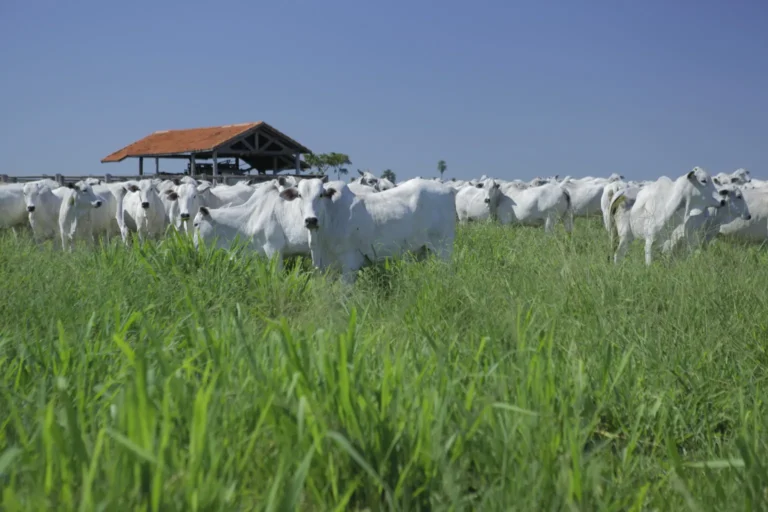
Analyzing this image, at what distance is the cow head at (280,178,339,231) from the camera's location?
26.1 ft

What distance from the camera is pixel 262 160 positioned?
39.4 meters

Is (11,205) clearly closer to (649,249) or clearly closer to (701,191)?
(649,249)

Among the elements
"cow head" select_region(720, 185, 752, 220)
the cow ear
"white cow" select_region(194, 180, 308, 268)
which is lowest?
"white cow" select_region(194, 180, 308, 268)

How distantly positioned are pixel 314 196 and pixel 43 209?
936 cm

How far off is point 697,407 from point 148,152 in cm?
3646

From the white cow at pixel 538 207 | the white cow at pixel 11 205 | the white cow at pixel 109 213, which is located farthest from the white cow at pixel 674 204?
the white cow at pixel 11 205

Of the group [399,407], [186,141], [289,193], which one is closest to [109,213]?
[289,193]

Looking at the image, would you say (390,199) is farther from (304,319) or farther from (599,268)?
(304,319)

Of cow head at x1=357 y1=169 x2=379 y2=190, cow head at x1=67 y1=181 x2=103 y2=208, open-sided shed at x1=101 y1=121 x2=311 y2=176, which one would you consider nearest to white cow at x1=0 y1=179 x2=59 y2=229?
cow head at x1=67 y1=181 x2=103 y2=208

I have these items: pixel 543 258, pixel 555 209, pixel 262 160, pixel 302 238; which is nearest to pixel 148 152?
pixel 262 160

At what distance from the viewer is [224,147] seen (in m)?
33.6

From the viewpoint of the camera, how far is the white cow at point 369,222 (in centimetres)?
822

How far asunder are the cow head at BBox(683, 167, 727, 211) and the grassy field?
4.12 meters

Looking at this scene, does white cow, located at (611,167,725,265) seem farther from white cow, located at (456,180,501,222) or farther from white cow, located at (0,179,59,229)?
white cow, located at (0,179,59,229)
